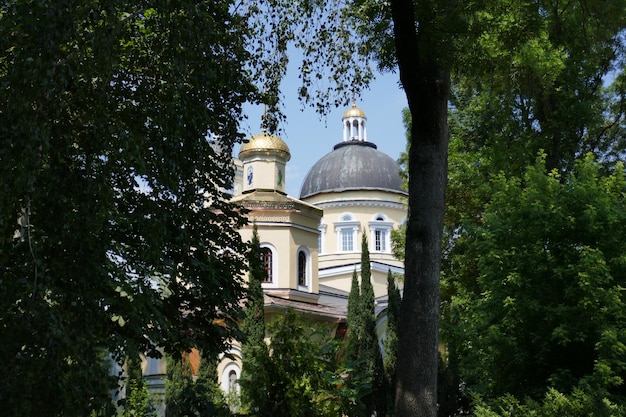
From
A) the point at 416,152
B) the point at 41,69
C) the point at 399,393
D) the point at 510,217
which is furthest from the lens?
the point at 510,217

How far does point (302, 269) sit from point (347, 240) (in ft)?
42.2

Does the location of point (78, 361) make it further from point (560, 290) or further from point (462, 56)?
point (560, 290)

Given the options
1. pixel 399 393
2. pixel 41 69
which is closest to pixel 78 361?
pixel 41 69

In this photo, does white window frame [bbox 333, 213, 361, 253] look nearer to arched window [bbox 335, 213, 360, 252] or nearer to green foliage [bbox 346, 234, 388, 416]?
arched window [bbox 335, 213, 360, 252]

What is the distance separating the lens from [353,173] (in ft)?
131

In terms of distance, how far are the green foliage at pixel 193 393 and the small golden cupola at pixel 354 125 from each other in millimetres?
24977

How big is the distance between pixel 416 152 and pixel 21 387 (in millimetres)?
4609

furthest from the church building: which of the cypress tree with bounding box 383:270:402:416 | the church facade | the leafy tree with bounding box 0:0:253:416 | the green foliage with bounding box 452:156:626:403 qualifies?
the leafy tree with bounding box 0:0:253:416

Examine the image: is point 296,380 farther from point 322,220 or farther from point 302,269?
point 322,220

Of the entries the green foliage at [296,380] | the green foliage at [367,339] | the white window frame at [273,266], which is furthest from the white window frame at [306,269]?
the green foliage at [296,380]

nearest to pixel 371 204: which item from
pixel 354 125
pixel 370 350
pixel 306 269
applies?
pixel 354 125

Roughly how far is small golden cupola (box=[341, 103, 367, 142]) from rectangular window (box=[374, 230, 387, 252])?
726cm

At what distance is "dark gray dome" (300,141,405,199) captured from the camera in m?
39.7

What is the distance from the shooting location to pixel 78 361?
493 cm
